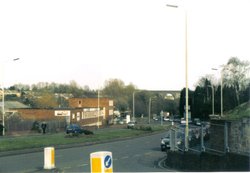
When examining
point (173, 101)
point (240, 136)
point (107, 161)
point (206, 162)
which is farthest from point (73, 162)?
point (173, 101)

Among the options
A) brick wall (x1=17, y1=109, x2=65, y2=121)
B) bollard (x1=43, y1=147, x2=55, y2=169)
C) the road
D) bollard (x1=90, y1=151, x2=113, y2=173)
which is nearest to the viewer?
bollard (x1=90, y1=151, x2=113, y2=173)

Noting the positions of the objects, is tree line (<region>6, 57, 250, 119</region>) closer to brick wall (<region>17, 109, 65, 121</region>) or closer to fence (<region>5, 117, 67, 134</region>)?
fence (<region>5, 117, 67, 134</region>)

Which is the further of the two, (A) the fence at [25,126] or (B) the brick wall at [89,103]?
(B) the brick wall at [89,103]

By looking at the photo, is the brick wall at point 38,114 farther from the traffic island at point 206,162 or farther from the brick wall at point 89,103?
the traffic island at point 206,162

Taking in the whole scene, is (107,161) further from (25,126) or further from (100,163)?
(25,126)

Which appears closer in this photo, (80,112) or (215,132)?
(215,132)

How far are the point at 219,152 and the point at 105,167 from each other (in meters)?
13.0

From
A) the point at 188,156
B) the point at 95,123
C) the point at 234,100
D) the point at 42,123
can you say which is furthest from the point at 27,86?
the point at 188,156

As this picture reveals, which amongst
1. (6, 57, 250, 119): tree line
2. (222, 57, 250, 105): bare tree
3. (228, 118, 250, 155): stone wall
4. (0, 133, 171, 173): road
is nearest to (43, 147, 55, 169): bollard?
(0, 133, 171, 173): road

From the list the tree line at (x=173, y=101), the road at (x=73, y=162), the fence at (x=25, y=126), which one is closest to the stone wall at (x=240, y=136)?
the road at (x=73, y=162)

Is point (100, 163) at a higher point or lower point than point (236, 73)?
lower

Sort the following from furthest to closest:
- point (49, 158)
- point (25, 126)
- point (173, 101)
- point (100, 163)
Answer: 1. point (173, 101)
2. point (25, 126)
3. point (49, 158)
4. point (100, 163)

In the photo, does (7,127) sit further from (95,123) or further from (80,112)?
(95,123)

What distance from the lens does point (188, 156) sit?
21.7m
